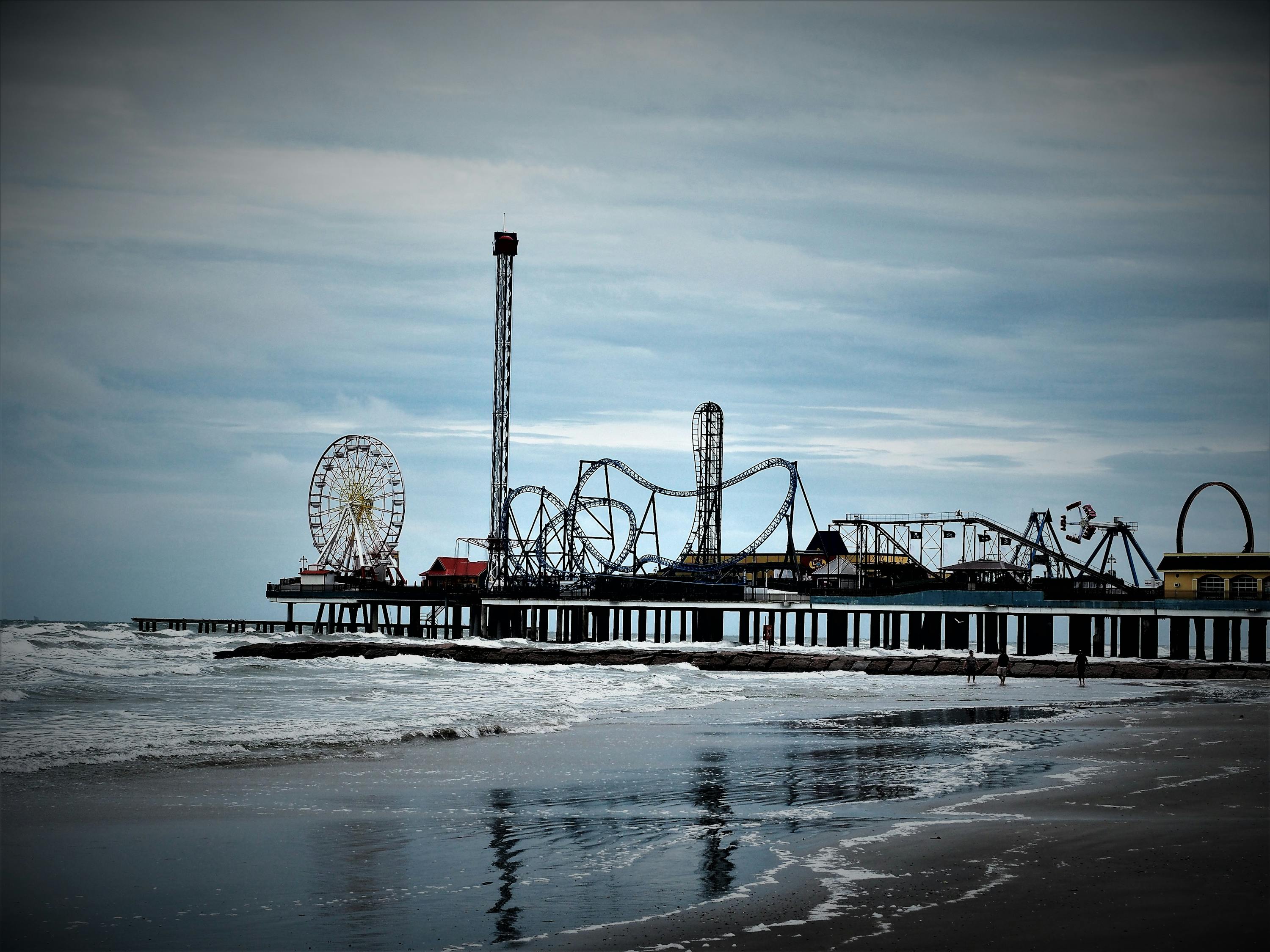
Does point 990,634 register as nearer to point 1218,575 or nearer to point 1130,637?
point 1130,637

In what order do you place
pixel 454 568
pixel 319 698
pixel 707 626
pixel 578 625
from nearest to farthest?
pixel 319 698 → pixel 707 626 → pixel 578 625 → pixel 454 568

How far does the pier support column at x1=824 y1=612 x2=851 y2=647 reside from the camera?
246ft

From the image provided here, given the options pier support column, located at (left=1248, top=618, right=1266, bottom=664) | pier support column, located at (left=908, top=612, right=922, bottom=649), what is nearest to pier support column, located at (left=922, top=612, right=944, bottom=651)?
pier support column, located at (left=908, top=612, right=922, bottom=649)

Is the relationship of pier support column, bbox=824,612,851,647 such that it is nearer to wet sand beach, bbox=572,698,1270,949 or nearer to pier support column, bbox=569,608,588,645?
pier support column, bbox=569,608,588,645

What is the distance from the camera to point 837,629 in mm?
76312

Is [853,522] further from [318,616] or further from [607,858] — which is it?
[607,858]

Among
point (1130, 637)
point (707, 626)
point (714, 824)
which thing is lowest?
point (707, 626)

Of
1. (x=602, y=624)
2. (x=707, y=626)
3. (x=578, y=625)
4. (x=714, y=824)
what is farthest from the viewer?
(x=578, y=625)

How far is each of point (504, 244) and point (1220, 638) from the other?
58510 mm

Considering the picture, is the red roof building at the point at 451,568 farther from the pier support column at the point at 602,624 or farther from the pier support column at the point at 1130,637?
the pier support column at the point at 1130,637

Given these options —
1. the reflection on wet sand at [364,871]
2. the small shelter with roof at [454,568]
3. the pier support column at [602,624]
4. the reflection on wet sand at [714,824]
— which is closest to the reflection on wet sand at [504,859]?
the reflection on wet sand at [364,871]

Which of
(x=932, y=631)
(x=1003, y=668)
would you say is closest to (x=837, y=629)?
(x=932, y=631)

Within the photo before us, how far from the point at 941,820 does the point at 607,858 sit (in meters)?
3.79

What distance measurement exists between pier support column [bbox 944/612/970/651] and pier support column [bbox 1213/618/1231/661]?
1357cm
